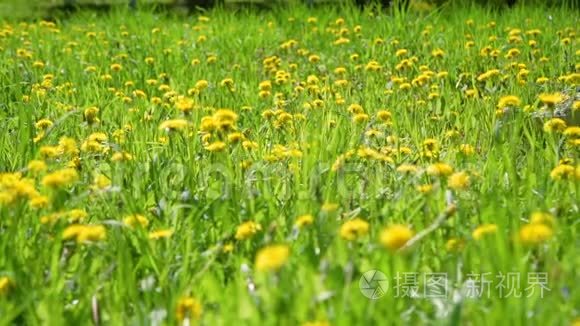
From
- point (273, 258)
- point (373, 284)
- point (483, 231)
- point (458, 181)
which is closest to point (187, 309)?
point (273, 258)

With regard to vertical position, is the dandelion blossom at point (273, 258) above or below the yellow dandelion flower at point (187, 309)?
above

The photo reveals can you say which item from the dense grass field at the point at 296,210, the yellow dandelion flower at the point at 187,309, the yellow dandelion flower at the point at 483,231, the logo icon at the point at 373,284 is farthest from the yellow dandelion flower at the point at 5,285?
the yellow dandelion flower at the point at 483,231

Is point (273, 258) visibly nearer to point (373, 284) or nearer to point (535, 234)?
point (373, 284)

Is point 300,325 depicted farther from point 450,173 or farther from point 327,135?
point 327,135

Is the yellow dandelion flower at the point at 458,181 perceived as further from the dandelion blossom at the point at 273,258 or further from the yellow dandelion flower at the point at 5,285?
the yellow dandelion flower at the point at 5,285

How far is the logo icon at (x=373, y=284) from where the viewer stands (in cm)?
173

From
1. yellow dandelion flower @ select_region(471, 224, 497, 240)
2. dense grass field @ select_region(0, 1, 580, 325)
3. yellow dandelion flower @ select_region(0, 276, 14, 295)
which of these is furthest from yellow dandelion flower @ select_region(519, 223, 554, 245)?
yellow dandelion flower @ select_region(0, 276, 14, 295)

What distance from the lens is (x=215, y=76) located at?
5270 mm

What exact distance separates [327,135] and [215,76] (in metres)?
2.16

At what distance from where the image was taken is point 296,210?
230 cm

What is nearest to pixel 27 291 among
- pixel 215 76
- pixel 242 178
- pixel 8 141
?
Answer: pixel 242 178

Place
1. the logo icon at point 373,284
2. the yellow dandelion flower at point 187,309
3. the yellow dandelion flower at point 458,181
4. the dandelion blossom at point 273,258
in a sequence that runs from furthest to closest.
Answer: the yellow dandelion flower at point 458,181 → the logo icon at point 373,284 → the yellow dandelion flower at point 187,309 → the dandelion blossom at point 273,258

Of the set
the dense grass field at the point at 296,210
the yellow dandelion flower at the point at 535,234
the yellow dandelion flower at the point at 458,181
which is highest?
the yellow dandelion flower at the point at 535,234

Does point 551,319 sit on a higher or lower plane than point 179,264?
higher
